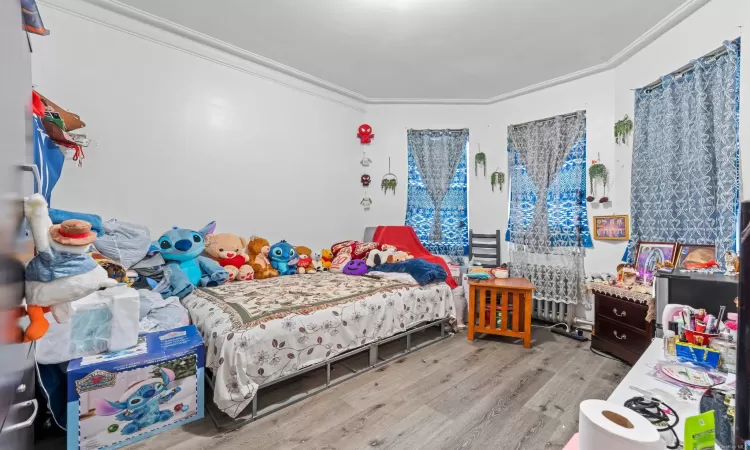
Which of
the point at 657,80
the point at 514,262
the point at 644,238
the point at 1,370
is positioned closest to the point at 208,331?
the point at 1,370

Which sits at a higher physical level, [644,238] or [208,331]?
[644,238]

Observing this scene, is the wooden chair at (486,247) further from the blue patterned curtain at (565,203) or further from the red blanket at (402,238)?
the red blanket at (402,238)

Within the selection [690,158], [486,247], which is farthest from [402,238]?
[690,158]

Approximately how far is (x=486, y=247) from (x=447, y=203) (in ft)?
2.45

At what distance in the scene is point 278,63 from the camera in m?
3.17

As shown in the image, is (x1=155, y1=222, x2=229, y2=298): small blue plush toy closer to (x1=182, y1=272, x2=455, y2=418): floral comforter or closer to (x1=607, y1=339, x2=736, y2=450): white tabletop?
(x1=182, y1=272, x2=455, y2=418): floral comforter

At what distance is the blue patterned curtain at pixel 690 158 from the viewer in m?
2.00

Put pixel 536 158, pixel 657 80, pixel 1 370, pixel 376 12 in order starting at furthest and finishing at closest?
pixel 536 158 < pixel 657 80 < pixel 376 12 < pixel 1 370

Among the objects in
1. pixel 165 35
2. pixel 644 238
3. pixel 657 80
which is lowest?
pixel 644 238

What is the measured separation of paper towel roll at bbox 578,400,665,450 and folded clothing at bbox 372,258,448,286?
2185 millimetres

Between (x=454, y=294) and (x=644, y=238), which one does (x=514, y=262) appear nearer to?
(x=454, y=294)

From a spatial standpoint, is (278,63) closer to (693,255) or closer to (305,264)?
(305,264)

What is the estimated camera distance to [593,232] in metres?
3.16

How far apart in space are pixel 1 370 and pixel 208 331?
1277 millimetres
